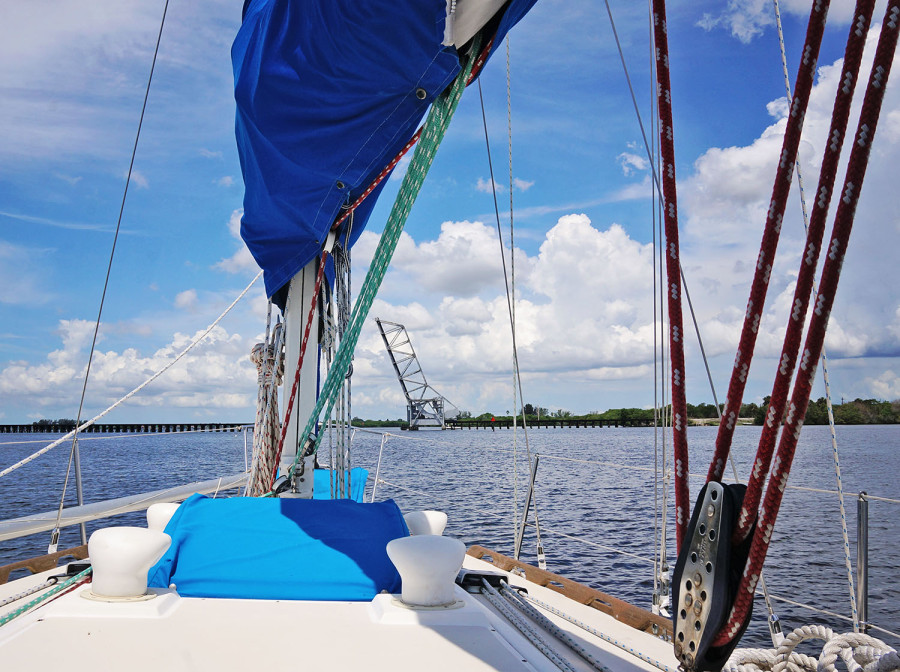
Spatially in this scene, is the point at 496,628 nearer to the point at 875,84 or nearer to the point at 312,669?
the point at 312,669

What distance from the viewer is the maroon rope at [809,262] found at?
80 centimetres

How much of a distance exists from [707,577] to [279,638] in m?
1.07

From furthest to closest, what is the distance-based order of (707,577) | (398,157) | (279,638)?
(398,157)
(279,638)
(707,577)

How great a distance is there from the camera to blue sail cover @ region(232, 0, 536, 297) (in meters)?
1.99

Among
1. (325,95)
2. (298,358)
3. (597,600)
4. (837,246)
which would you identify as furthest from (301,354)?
(837,246)

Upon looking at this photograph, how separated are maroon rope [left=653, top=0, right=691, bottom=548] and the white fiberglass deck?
2.07ft

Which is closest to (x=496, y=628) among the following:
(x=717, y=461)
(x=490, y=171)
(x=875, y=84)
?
(x=717, y=461)

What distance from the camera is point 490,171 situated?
363 cm

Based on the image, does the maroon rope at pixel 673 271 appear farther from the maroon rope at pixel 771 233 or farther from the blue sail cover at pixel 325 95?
the blue sail cover at pixel 325 95

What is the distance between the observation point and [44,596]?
1.77 meters

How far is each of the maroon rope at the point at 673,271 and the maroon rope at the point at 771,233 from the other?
0.23 ft

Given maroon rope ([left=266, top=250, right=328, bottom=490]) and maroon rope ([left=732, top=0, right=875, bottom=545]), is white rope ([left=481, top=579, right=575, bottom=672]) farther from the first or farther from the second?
maroon rope ([left=266, top=250, right=328, bottom=490])

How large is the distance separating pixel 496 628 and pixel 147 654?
2.64 ft

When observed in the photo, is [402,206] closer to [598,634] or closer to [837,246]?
[598,634]
